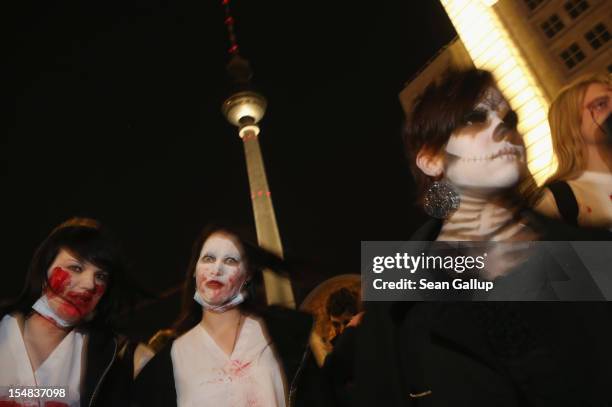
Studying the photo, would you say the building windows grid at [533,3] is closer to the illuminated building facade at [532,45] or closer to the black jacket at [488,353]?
the illuminated building facade at [532,45]

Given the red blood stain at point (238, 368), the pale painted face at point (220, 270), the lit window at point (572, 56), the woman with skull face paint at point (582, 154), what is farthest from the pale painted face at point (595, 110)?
the lit window at point (572, 56)

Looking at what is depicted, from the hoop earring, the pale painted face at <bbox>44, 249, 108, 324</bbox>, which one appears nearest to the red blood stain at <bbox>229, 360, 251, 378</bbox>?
the pale painted face at <bbox>44, 249, 108, 324</bbox>

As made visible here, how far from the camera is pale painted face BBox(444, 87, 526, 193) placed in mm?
3711

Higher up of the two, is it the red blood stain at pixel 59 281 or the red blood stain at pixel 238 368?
the red blood stain at pixel 59 281

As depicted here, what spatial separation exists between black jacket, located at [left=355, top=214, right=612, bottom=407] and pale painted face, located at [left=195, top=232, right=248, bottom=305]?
1402 mm

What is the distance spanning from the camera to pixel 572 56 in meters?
16.3

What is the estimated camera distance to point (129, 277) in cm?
502

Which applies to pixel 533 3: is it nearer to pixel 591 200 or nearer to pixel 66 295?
pixel 591 200

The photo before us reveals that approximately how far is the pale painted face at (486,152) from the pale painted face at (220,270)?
1.98m

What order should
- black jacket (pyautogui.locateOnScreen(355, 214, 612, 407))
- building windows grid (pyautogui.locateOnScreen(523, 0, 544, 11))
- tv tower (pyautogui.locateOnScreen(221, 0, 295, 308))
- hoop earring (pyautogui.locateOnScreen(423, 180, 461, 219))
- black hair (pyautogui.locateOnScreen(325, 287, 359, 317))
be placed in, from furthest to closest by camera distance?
tv tower (pyautogui.locateOnScreen(221, 0, 295, 308)) → building windows grid (pyautogui.locateOnScreen(523, 0, 544, 11)) → black hair (pyautogui.locateOnScreen(325, 287, 359, 317)) → hoop earring (pyautogui.locateOnScreen(423, 180, 461, 219)) → black jacket (pyautogui.locateOnScreen(355, 214, 612, 407))

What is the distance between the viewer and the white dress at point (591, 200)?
3648 millimetres

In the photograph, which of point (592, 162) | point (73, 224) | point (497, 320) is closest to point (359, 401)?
point (497, 320)

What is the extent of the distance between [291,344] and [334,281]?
44.7 ft

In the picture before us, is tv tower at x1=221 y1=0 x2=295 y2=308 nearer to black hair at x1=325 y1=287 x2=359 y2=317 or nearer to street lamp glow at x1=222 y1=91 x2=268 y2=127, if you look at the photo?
street lamp glow at x1=222 y1=91 x2=268 y2=127
